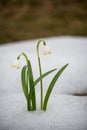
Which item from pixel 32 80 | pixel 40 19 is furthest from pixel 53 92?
pixel 40 19

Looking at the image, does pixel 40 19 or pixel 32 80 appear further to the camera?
pixel 40 19

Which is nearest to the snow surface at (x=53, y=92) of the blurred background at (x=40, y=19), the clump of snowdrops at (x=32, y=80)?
the clump of snowdrops at (x=32, y=80)

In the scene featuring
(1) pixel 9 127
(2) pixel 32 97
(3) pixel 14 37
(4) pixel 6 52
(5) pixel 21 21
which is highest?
(5) pixel 21 21

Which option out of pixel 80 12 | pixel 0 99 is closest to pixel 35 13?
pixel 80 12

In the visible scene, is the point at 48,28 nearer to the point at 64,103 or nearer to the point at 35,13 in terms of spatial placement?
the point at 35,13

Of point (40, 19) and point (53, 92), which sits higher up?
point (40, 19)

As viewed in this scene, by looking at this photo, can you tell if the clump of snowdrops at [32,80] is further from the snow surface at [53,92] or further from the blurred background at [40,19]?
the blurred background at [40,19]

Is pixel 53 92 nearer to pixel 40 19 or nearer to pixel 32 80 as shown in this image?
pixel 32 80
